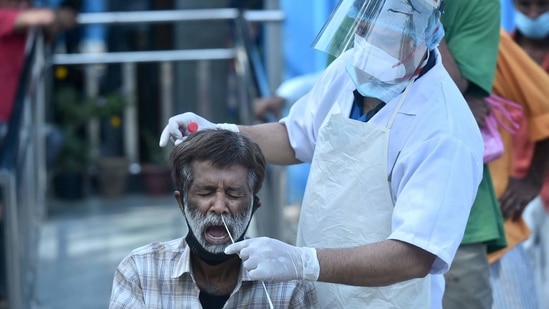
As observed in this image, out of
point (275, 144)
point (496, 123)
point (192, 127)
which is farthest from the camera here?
point (496, 123)

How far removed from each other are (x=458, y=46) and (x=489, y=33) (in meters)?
0.11

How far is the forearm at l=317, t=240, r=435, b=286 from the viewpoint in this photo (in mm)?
2670

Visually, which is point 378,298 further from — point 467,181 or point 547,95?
point 547,95

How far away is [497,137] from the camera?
147 inches

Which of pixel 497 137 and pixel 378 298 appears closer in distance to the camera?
pixel 378 298

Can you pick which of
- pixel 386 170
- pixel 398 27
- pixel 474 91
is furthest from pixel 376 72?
pixel 474 91

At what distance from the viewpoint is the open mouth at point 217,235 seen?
2844 mm

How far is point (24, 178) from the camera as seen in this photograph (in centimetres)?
583

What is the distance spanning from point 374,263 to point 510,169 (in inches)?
68.4

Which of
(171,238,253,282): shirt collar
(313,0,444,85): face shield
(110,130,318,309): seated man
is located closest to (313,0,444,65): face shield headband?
(313,0,444,85): face shield

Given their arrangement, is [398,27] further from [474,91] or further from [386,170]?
[474,91]

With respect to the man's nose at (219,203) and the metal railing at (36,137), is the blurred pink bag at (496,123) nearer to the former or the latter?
the man's nose at (219,203)

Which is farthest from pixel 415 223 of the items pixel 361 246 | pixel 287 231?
pixel 287 231

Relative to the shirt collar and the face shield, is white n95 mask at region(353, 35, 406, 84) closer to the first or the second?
the face shield
